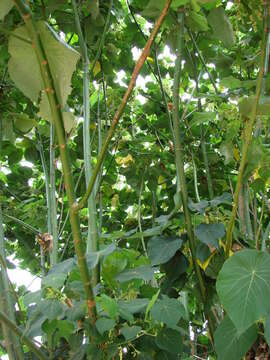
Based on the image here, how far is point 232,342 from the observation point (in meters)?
0.77

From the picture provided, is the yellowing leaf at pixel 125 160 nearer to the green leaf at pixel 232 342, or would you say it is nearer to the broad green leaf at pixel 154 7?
the broad green leaf at pixel 154 7

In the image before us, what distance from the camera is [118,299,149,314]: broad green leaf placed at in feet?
2.48

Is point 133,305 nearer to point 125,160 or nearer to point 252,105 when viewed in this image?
point 252,105

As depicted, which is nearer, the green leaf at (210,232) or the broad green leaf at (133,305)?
the broad green leaf at (133,305)

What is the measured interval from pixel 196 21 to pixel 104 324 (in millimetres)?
729

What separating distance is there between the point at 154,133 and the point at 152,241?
1.02 meters

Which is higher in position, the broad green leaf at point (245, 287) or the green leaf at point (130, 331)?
the broad green leaf at point (245, 287)

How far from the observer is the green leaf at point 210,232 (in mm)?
892

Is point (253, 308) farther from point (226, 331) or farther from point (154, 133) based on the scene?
point (154, 133)

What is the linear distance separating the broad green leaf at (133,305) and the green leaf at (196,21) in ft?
2.19

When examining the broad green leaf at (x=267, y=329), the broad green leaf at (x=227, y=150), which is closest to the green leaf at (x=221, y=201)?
the broad green leaf at (x=227, y=150)

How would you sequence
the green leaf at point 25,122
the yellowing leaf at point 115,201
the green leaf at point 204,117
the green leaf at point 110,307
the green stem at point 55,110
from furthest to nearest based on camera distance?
1. the yellowing leaf at point 115,201
2. the green leaf at point 25,122
3. the green leaf at point 204,117
4. the green leaf at point 110,307
5. the green stem at point 55,110

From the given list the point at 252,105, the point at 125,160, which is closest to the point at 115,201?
the point at 125,160

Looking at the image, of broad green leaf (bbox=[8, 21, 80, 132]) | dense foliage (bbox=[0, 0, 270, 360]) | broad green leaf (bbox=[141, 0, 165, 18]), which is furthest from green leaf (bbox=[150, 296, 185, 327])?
broad green leaf (bbox=[141, 0, 165, 18])
